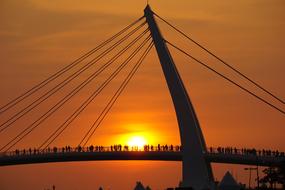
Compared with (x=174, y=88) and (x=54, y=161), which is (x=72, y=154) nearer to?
(x=54, y=161)

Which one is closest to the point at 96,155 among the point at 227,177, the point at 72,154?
the point at 72,154

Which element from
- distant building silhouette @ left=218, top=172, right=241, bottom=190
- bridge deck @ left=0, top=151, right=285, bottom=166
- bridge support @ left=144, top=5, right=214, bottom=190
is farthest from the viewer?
bridge deck @ left=0, top=151, right=285, bottom=166

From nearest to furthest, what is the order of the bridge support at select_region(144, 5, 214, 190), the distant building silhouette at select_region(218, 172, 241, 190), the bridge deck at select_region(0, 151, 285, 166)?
1. the distant building silhouette at select_region(218, 172, 241, 190)
2. the bridge support at select_region(144, 5, 214, 190)
3. the bridge deck at select_region(0, 151, 285, 166)

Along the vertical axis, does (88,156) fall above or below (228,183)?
above

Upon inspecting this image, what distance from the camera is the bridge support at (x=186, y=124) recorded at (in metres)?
111

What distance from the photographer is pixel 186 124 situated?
112 m

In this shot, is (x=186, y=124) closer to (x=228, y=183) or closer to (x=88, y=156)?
(x=228, y=183)

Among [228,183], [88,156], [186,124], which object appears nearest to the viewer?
[228,183]

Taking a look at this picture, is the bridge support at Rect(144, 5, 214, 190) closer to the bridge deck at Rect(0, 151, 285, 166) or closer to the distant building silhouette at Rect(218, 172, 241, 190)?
the distant building silhouette at Rect(218, 172, 241, 190)

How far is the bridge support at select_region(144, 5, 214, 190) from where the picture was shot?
111188 mm

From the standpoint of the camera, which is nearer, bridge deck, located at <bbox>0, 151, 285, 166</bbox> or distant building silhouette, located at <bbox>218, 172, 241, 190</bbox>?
distant building silhouette, located at <bbox>218, 172, 241, 190</bbox>

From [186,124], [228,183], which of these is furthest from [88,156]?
[228,183]

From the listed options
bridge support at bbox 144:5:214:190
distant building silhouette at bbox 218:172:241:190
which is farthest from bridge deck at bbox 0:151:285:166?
distant building silhouette at bbox 218:172:241:190

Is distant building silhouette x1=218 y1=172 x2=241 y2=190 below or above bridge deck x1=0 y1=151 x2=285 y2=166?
below
